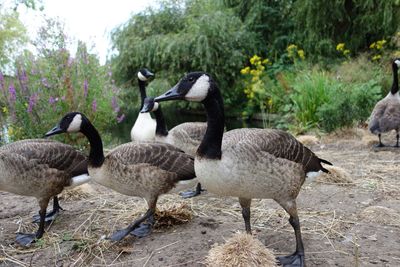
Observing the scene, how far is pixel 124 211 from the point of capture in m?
4.59

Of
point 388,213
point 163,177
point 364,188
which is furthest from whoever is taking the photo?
point 364,188

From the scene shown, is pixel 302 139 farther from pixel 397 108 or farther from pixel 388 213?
pixel 388 213

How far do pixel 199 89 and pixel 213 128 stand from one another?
0.33 metres

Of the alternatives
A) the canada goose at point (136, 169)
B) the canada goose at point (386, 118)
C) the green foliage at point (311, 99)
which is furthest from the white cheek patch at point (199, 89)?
the green foliage at point (311, 99)

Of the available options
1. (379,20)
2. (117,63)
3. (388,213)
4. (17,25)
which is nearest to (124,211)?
(388,213)

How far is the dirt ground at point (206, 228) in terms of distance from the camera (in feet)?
11.2

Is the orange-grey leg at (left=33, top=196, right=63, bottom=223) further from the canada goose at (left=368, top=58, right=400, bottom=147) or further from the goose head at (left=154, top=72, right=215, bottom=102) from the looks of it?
the canada goose at (left=368, top=58, right=400, bottom=147)

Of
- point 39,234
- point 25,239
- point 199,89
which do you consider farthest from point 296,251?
point 25,239

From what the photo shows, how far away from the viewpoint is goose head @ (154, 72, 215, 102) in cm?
303

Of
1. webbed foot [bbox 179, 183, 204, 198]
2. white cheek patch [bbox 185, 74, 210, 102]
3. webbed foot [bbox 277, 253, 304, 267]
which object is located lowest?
webbed foot [bbox 179, 183, 204, 198]

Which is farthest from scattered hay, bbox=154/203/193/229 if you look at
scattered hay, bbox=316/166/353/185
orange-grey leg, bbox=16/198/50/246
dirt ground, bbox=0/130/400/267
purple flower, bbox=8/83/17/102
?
purple flower, bbox=8/83/17/102

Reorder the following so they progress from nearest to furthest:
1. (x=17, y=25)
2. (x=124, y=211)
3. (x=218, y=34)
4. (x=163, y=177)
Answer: (x=163, y=177) → (x=124, y=211) → (x=218, y=34) → (x=17, y=25)

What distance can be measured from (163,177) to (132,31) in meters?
17.1

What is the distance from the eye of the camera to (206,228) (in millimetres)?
3936
